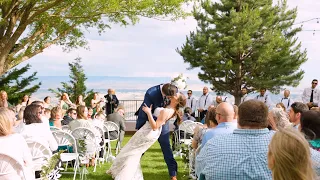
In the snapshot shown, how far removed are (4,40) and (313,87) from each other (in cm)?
1115

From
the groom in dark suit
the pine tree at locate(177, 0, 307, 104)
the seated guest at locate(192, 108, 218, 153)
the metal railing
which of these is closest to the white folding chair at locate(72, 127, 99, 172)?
the seated guest at locate(192, 108, 218, 153)

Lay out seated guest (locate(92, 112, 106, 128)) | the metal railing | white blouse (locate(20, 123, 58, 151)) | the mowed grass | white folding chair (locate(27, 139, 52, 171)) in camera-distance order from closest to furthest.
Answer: white folding chair (locate(27, 139, 52, 171)) → white blouse (locate(20, 123, 58, 151)) → the mowed grass → seated guest (locate(92, 112, 106, 128)) → the metal railing

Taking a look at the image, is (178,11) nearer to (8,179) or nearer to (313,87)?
(313,87)

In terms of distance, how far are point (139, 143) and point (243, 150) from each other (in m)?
4.19

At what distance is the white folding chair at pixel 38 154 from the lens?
208 inches

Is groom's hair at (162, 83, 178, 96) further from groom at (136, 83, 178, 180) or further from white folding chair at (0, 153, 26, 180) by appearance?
white folding chair at (0, 153, 26, 180)

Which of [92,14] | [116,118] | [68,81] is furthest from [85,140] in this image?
[68,81]

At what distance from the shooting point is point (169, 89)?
6613mm

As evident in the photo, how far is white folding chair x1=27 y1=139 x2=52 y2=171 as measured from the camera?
5.29 metres

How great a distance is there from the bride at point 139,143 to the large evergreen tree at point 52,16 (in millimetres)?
9694

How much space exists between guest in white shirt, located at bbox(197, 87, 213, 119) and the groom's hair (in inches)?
377

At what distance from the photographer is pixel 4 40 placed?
1662 centimetres

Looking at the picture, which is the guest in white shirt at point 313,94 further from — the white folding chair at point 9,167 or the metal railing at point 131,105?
the white folding chair at point 9,167

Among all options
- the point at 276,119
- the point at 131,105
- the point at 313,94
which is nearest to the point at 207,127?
the point at 276,119
